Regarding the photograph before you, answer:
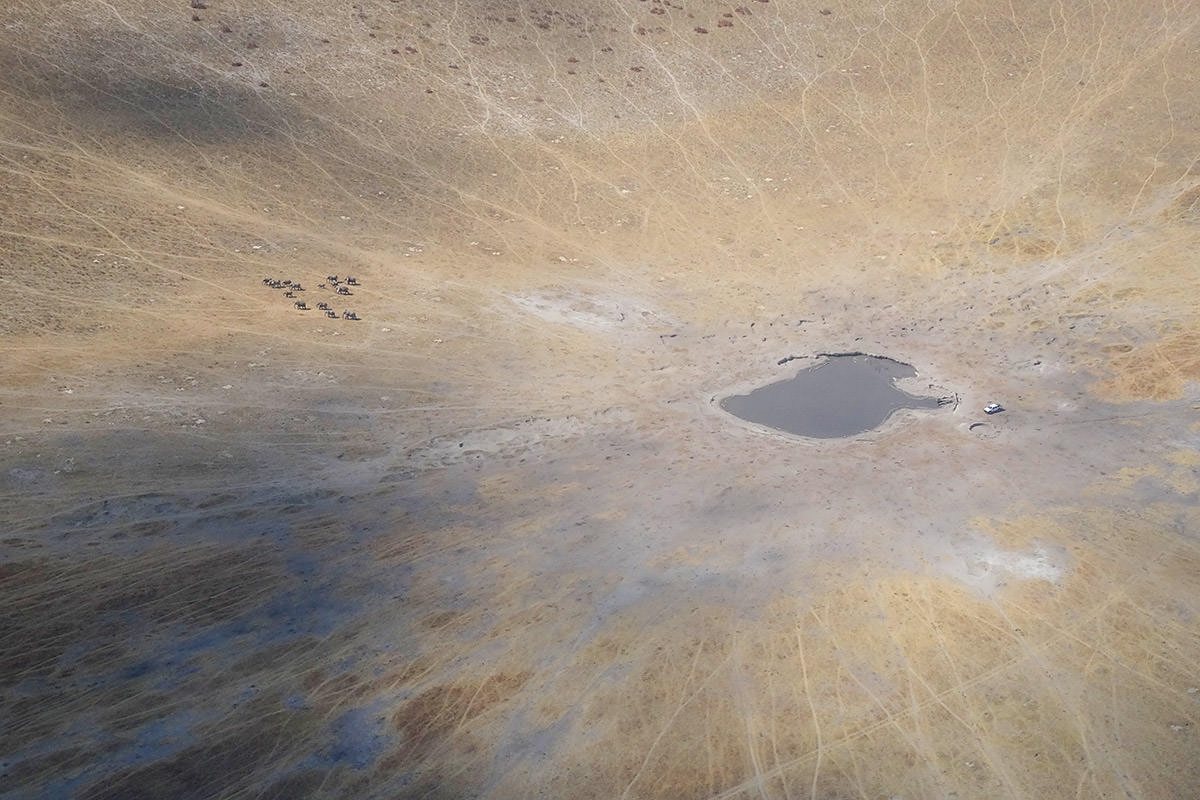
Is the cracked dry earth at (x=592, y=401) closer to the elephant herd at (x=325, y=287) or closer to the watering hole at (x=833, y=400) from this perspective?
the elephant herd at (x=325, y=287)

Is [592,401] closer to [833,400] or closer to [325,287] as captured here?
[833,400]

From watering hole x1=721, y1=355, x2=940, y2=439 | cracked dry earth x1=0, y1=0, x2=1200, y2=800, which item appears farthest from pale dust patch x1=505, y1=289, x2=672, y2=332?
watering hole x1=721, y1=355, x2=940, y2=439

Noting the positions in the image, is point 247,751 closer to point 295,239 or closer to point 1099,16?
point 295,239

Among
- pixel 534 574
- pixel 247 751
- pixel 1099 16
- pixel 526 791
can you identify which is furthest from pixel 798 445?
pixel 1099 16

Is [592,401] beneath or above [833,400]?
above

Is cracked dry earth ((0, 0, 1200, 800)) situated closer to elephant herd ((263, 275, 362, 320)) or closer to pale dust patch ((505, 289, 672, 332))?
pale dust patch ((505, 289, 672, 332))

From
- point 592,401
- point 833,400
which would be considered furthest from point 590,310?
point 833,400
